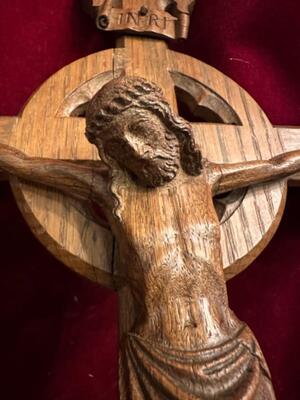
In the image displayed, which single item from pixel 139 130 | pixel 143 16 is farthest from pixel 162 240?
pixel 143 16

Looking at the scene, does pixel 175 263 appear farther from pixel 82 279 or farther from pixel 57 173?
pixel 82 279

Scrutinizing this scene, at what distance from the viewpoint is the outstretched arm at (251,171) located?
0.67 m

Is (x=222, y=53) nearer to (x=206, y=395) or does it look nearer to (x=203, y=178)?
(x=203, y=178)

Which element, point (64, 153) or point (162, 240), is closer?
point (162, 240)

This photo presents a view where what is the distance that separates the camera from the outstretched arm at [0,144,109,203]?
Answer: 0.64 meters

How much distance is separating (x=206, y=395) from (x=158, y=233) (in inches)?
7.0

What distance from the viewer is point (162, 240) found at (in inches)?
22.6

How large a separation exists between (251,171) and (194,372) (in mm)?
309

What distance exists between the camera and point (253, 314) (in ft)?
3.07

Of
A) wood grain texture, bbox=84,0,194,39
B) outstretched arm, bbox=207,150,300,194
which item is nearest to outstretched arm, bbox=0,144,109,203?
outstretched arm, bbox=207,150,300,194

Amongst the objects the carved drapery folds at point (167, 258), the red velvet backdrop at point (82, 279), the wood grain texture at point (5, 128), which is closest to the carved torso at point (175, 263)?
the carved drapery folds at point (167, 258)

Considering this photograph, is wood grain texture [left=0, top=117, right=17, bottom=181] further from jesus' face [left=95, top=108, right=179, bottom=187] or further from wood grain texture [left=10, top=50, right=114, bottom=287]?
jesus' face [left=95, top=108, right=179, bottom=187]

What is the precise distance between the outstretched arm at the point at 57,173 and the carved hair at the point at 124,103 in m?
0.06

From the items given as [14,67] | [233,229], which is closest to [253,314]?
[233,229]
